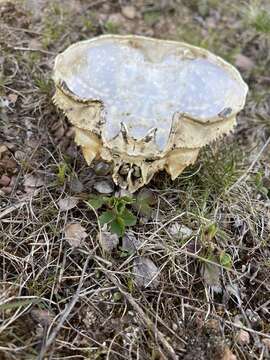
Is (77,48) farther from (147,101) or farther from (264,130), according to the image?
(264,130)

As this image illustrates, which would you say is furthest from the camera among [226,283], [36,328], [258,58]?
[258,58]

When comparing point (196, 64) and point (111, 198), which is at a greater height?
point (196, 64)

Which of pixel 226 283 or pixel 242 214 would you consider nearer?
pixel 226 283

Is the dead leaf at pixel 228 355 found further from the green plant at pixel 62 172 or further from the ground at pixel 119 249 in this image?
the green plant at pixel 62 172

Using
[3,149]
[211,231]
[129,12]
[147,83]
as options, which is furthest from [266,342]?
[129,12]

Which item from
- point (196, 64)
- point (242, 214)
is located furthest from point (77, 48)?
point (242, 214)

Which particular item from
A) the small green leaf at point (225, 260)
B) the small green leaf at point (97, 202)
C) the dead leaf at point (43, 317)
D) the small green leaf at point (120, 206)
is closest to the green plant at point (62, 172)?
the small green leaf at point (97, 202)

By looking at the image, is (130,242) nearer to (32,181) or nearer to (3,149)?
(32,181)
